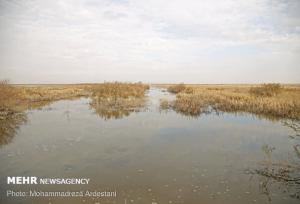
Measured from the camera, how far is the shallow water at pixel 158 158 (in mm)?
5855

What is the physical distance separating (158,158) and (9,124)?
9.30 m

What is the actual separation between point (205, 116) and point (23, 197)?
479 inches

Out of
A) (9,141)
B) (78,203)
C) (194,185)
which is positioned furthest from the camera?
(9,141)

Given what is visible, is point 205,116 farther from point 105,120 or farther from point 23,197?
point 23,197

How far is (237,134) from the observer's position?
11.6 meters

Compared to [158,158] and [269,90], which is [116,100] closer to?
[269,90]

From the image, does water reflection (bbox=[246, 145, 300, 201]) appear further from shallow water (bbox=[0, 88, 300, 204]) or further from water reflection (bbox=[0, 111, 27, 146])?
water reflection (bbox=[0, 111, 27, 146])

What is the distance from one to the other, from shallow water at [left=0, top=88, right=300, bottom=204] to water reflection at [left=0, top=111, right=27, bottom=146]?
0.30 meters

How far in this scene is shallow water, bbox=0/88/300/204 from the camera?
19.2 ft

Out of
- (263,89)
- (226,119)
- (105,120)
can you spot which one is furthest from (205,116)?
(263,89)

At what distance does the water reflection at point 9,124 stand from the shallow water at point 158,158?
30 centimetres

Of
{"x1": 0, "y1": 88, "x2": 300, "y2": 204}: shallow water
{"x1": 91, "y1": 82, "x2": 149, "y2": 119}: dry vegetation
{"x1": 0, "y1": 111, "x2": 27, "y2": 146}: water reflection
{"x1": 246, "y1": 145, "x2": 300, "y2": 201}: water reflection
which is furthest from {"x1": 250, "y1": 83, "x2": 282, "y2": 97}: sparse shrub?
{"x1": 0, "y1": 111, "x2": 27, "y2": 146}: water reflection

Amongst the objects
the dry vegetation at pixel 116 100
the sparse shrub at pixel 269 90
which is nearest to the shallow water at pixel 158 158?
the dry vegetation at pixel 116 100

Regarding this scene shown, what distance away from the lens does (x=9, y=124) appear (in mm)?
13672
